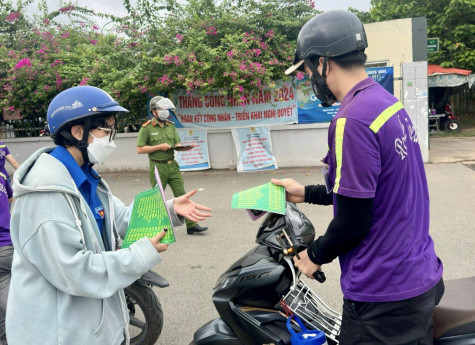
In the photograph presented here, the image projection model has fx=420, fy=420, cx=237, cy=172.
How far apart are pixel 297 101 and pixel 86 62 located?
5623 millimetres

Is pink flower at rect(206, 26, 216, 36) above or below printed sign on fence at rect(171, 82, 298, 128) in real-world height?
above

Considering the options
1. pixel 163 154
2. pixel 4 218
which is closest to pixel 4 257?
pixel 4 218

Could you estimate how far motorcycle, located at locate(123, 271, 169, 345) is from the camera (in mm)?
2907

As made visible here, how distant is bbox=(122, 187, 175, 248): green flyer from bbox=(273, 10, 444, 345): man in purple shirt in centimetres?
64

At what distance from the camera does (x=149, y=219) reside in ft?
6.11

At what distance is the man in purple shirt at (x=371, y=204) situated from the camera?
4.88 ft

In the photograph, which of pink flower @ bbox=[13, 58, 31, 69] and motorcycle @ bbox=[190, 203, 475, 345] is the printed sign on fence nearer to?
pink flower @ bbox=[13, 58, 31, 69]

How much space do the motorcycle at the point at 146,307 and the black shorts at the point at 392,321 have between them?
1528mm

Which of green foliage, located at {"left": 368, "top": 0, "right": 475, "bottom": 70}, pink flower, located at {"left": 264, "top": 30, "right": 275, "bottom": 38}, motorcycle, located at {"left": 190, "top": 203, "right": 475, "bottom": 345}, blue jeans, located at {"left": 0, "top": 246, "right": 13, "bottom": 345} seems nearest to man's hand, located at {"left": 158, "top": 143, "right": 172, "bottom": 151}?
blue jeans, located at {"left": 0, "top": 246, "right": 13, "bottom": 345}

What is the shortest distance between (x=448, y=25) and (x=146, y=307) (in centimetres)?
1973

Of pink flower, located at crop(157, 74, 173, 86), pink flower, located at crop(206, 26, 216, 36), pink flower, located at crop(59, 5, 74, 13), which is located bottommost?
pink flower, located at crop(157, 74, 173, 86)

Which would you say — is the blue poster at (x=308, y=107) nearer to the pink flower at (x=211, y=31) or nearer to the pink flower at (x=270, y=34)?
the pink flower at (x=270, y=34)

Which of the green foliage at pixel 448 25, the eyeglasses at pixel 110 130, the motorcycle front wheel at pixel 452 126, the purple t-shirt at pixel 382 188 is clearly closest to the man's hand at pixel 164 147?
the eyeglasses at pixel 110 130

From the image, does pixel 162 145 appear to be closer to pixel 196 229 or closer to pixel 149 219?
pixel 196 229
